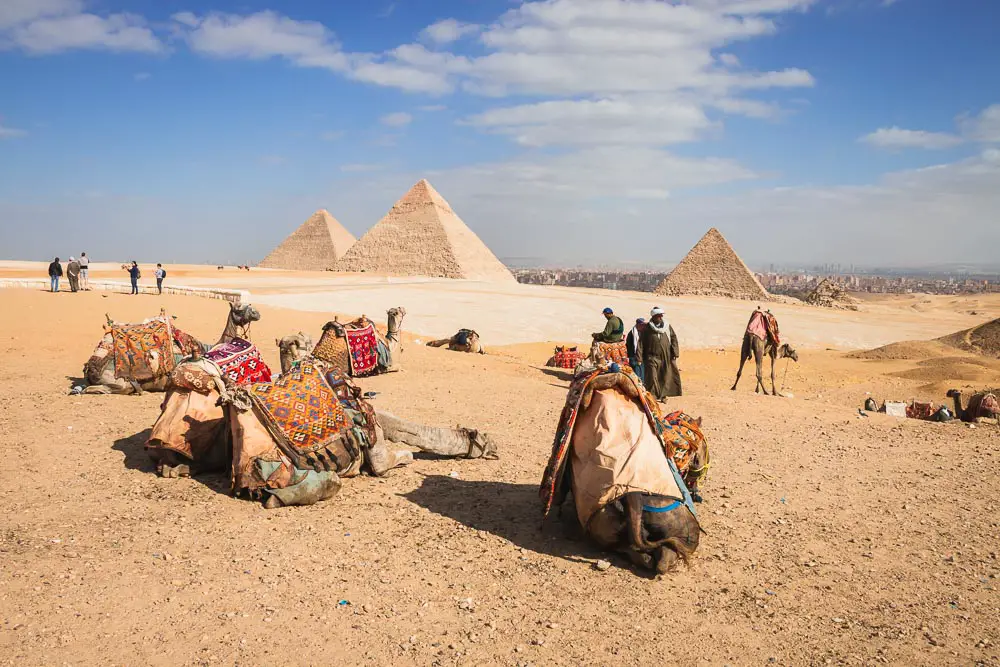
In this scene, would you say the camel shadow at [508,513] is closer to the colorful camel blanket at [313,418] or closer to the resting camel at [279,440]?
the resting camel at [279,440]

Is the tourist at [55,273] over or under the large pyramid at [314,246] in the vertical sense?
under

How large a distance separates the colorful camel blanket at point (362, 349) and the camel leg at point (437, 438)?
4.31m


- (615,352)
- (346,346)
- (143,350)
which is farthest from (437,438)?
(615,352)

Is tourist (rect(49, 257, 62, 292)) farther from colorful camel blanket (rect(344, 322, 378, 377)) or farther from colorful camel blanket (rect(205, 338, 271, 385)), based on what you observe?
colorful camel blanket (rect(205, 338, 271, 385))

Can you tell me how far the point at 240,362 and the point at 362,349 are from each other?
4.19 meters

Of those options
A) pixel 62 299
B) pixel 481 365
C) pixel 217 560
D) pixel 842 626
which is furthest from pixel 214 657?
pixel 62 299

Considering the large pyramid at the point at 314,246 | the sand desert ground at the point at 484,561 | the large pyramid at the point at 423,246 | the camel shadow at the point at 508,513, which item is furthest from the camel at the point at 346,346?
the large pyramid at the point at 314,246

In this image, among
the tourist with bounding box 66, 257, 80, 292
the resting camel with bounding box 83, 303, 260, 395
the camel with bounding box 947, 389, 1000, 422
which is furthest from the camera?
the tourist with bounding box 66, 257, 80, 292

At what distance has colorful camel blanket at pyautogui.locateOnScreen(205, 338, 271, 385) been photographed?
268 inches

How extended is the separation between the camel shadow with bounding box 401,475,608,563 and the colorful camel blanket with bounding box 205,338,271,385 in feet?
6.72

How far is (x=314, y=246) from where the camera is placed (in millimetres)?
103062

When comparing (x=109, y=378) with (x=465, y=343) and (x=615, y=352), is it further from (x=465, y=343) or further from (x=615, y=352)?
(x=465, y=343)

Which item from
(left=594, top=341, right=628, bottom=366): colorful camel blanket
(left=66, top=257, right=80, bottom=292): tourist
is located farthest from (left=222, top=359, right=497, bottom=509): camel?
→ (left=66, top=257, right=80, bottom=292): tourist

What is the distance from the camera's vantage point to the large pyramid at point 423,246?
8200 cm
